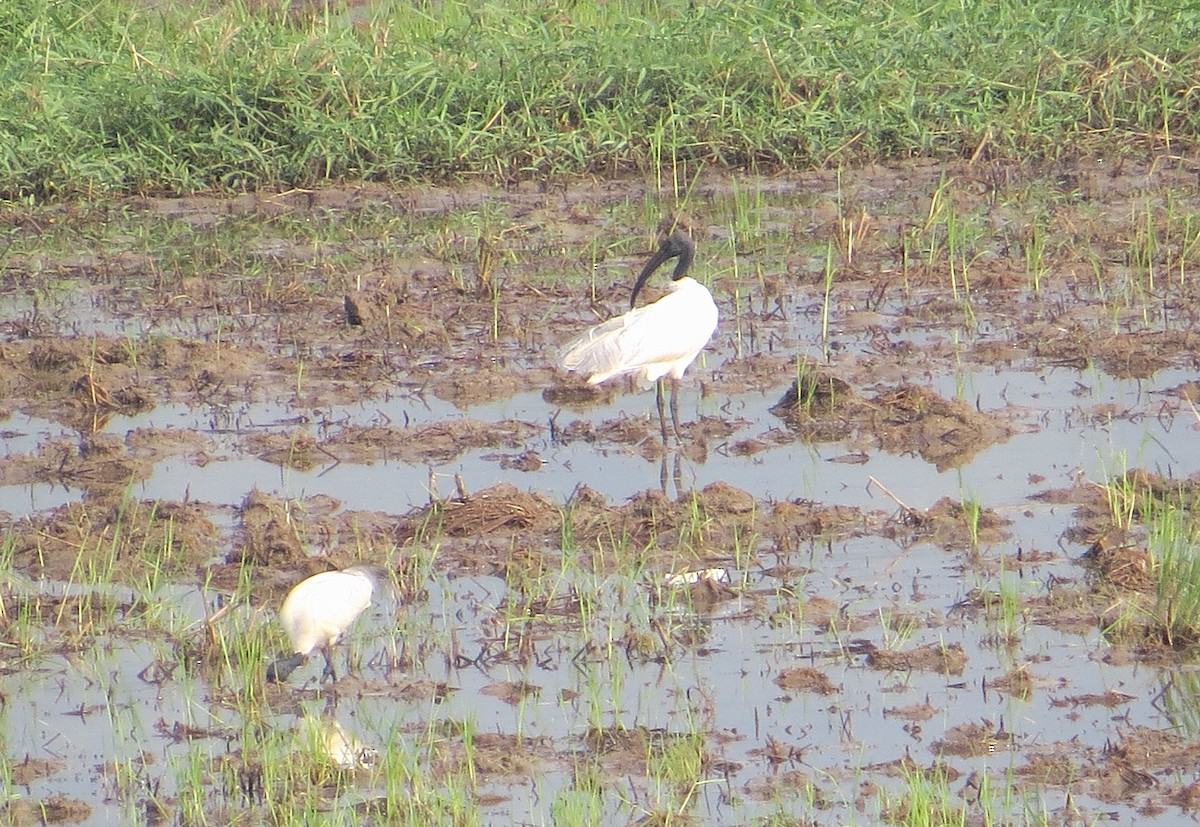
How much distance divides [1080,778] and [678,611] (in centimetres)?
143

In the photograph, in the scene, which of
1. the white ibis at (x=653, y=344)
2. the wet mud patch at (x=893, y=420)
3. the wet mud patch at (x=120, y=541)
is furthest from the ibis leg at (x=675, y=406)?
the wet mud patch at (x=120, y=541)

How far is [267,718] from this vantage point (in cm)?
514

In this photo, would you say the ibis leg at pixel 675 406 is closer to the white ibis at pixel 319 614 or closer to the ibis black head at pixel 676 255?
the ibis black head at pixel 676 255

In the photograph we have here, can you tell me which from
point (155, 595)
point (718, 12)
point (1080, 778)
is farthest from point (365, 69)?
point (1080, 778)

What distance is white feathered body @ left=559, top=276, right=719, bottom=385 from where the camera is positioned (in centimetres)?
745

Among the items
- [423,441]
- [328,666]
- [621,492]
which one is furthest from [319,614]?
[423,441]

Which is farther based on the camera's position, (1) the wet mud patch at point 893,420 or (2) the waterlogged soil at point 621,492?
(1) the wet mud patch at point 893,420

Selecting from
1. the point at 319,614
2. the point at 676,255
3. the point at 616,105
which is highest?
the point at 616,105

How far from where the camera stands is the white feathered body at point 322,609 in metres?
5.24

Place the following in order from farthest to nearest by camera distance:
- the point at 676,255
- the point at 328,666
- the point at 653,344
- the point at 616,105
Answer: the point at 616,105 < the point at 676,255 < the point at 653,344 < the point at 328,666

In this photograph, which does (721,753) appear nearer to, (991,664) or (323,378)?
(991,664)

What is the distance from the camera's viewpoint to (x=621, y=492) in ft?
22.6

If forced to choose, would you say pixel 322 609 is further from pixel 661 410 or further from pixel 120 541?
pixel 661 410

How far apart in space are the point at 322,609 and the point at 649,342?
2485 mm
